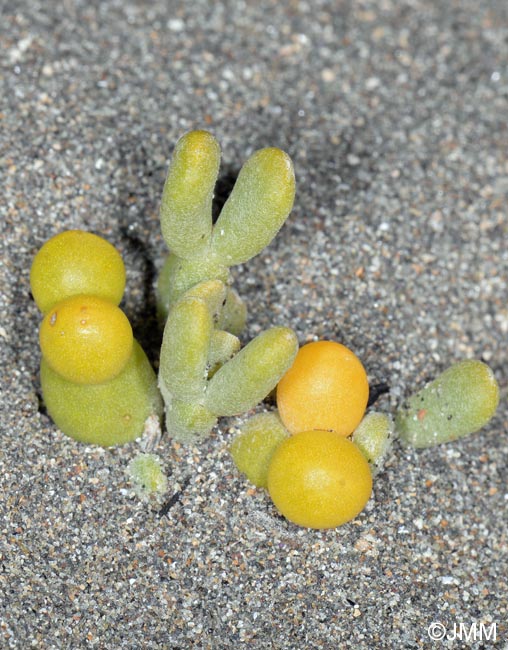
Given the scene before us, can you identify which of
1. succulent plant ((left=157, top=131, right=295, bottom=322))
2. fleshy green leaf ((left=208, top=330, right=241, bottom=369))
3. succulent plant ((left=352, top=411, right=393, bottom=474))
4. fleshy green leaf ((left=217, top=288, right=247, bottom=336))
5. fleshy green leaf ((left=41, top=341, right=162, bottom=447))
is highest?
succulent plant ((left=157, top=131, right=295, bottom=322))

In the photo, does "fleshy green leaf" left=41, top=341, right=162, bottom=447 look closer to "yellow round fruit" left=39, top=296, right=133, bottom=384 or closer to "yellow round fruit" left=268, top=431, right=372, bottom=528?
"yellow round fruit" left=39, top=296, right=133, bottom=384

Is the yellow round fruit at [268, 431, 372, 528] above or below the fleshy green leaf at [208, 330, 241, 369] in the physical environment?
below

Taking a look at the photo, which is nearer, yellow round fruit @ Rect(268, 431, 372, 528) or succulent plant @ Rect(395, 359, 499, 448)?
yellow round fruit @ Rect(268, 431, 372, 528)

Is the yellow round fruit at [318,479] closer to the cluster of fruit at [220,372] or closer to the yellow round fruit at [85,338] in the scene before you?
the cluster of fruit at [220,372]

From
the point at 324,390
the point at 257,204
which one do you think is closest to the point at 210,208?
the point at 257,204

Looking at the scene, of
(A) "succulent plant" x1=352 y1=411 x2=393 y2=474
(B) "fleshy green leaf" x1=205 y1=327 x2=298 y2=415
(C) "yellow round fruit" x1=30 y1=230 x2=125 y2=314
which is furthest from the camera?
(A) "succulent plant" x1=352 y1=411 x2=393 y2=474

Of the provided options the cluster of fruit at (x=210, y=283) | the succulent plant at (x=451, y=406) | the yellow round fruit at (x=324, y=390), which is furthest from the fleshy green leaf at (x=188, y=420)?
the succulent plant at (x=451, y=406)

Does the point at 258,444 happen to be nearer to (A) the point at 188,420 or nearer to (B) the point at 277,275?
(A) the point at 188,420

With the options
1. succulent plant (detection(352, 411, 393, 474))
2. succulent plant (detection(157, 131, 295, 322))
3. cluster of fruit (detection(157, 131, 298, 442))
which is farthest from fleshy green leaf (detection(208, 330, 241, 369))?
succulent plant (detection(352, 411, 393, 474))
